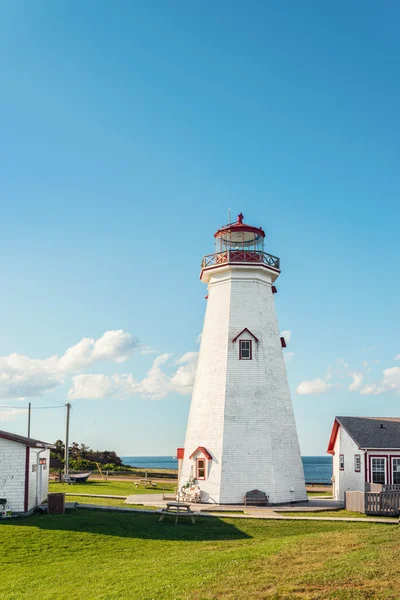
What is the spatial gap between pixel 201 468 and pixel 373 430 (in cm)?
844

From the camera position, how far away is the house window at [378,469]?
27266 mm

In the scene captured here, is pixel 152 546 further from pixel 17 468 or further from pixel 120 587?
pixel 17 468

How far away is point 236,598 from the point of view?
10.5 metres

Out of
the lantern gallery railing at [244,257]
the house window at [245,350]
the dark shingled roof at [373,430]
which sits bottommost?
the dark shingled roof at [373,430]

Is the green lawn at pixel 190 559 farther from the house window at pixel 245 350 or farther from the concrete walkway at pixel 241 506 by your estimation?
the house window at pixel 245 350

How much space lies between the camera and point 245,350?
28.5 metres

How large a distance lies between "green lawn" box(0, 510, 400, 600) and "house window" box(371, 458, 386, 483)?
21.8 ft

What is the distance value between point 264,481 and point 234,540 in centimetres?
922

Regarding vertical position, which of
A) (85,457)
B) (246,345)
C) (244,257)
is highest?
(244,257)

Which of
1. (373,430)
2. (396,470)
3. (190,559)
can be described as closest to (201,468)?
(373,430)

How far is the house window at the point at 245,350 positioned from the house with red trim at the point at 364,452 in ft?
20.1

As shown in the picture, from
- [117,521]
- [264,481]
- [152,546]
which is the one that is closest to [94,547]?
[152,546]

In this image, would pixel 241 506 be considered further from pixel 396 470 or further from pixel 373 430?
pixel 373 430

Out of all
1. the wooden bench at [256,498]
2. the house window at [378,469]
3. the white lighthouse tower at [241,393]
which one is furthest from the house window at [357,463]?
the wooden bench at [256,498]
